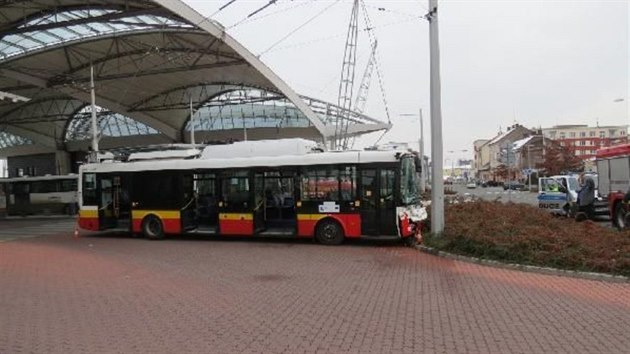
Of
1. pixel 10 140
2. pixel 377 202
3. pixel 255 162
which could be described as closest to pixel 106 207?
pixel 255 162

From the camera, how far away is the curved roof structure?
104 ft

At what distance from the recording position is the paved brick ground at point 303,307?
6.74 meters

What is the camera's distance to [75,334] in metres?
7.26

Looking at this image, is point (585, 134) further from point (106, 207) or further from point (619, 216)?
point (106, 207)

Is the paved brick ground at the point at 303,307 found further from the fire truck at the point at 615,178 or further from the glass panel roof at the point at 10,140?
the glass panel roof at the point at 10,140

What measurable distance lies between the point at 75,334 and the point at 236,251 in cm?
876

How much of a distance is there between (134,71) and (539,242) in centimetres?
3777

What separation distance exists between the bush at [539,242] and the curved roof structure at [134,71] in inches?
717

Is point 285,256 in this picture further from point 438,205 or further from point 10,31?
point 10,31

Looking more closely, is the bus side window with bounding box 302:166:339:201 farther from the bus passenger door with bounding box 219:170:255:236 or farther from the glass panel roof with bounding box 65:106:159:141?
the glass panel roof with bounding box 65:106:159:141

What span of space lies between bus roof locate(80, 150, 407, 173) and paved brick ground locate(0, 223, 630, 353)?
11.4 feet

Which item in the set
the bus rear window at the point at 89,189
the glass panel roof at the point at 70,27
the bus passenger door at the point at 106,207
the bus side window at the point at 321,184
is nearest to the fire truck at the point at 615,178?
the bus side window at the point at 321,184

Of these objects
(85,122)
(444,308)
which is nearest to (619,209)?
(444,308)

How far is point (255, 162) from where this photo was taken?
60.4 feet
